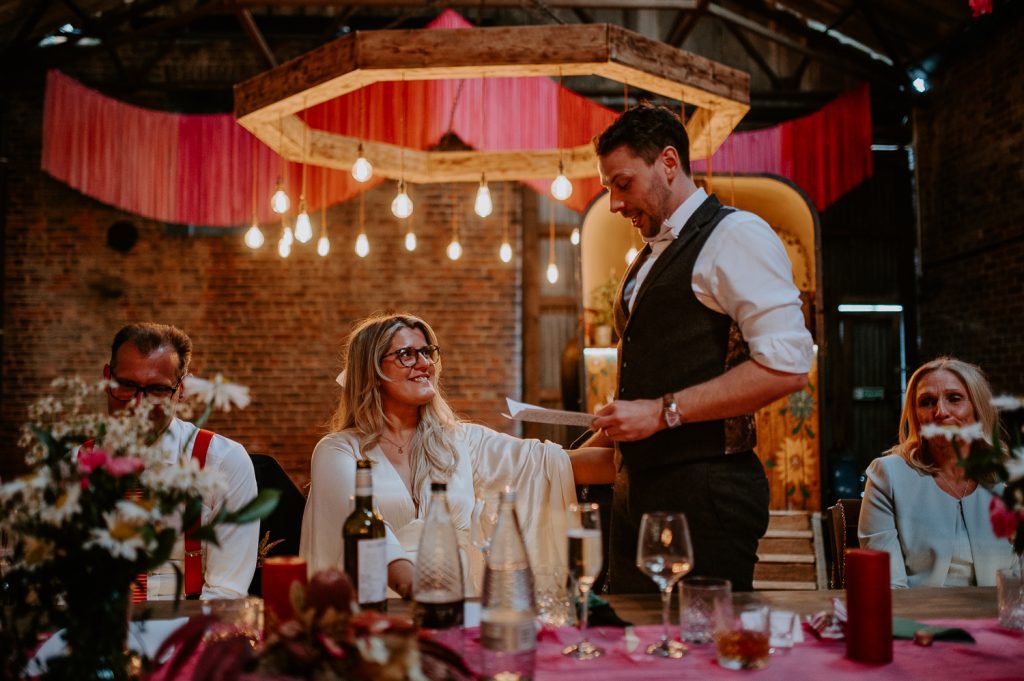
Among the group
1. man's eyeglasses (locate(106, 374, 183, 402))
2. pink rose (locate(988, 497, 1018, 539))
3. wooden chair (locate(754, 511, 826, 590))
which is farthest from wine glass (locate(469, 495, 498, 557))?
wooden chair (locate(754, 511, 826, 590))

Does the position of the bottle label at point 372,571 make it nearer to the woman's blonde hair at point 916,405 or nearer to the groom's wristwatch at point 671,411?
the groom's wristwatch at point 671,411

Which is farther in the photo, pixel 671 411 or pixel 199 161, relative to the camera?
pixel 199 161

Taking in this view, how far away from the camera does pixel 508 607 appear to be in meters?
1.21

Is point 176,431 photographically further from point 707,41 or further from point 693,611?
point 707,41

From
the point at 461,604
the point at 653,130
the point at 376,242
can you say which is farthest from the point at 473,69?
the point at 376,242

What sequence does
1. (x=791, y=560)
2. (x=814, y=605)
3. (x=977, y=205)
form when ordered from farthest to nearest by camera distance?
(x=977, y=205) → (x=791, y=560) → (x=814, y=605)

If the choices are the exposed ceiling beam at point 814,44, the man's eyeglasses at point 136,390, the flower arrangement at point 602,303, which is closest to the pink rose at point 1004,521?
the man's eyeglasses at point 136,390

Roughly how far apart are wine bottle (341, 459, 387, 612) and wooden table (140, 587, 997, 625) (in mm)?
135

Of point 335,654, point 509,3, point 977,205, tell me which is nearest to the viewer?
point 335,654

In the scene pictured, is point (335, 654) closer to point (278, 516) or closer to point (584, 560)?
point (584, 560)

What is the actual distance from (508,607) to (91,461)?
0.58 m

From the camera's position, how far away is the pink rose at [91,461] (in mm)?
1008

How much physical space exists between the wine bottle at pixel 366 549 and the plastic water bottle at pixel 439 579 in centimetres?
7

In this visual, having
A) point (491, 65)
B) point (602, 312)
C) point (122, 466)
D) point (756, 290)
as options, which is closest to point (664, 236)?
point (756, 290)
